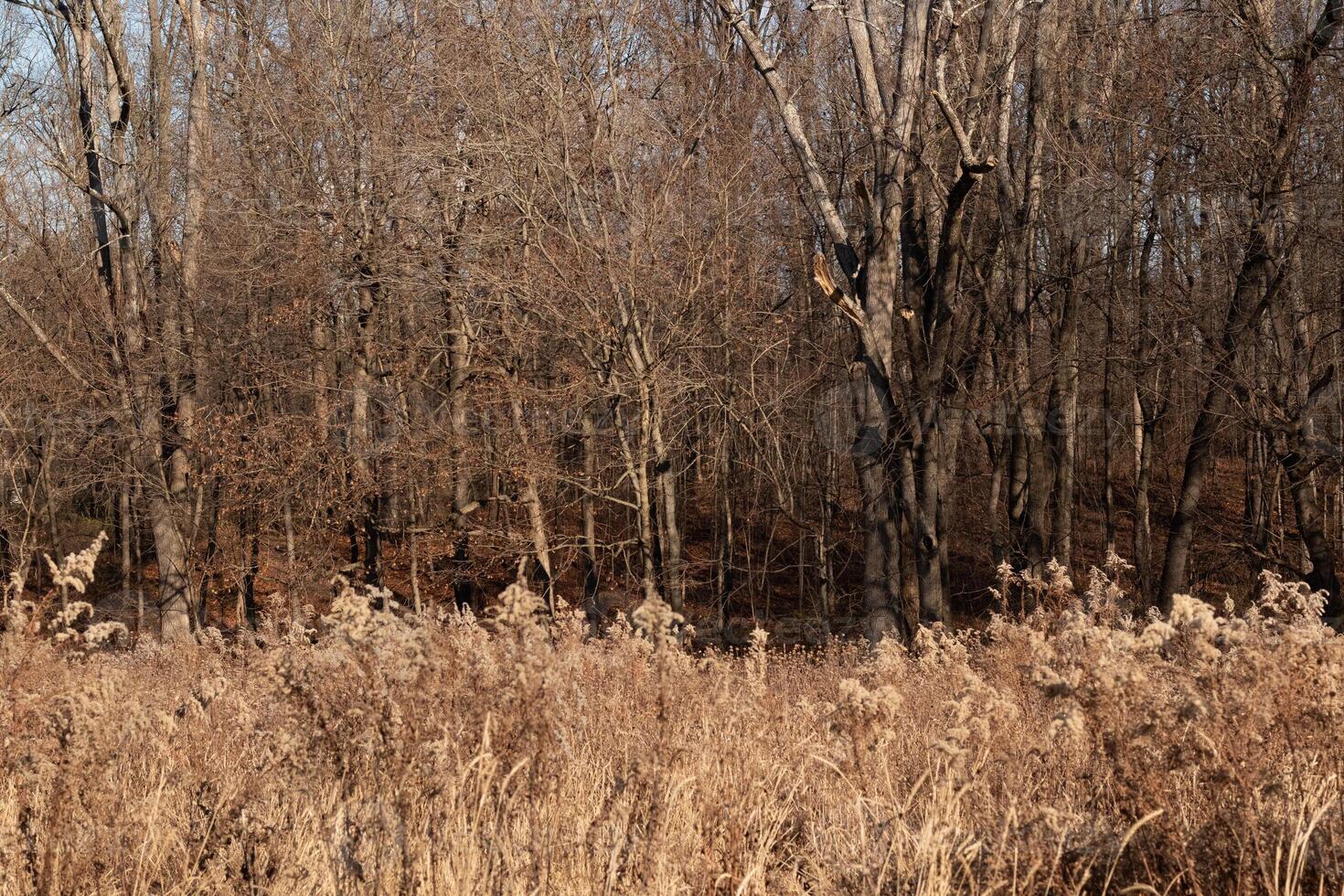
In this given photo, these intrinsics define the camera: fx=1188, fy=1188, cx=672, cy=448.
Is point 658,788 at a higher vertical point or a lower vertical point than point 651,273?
lower

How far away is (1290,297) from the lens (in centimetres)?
1423

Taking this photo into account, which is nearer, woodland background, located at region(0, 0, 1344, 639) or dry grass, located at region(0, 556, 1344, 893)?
dry grass, located at region(0, 556, 1344, 893)

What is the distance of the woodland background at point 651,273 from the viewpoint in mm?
12938

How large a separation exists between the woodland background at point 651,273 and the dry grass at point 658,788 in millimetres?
7656

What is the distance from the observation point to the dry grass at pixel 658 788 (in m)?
3.30

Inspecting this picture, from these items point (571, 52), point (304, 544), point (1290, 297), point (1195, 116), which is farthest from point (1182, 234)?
point (304, 544)

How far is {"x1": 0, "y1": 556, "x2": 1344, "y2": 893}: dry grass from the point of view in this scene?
10.8 feet

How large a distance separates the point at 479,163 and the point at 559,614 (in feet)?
29.3

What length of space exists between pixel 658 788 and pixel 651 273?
34.1 feet

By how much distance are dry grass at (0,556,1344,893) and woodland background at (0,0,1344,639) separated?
7.66 metres

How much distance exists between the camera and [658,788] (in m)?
3.48

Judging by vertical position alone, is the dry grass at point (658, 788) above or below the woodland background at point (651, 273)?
below

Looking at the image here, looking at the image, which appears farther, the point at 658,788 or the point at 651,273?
the point at 651,273

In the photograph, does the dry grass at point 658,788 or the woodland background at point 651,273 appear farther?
the woodland background at point 651,273
